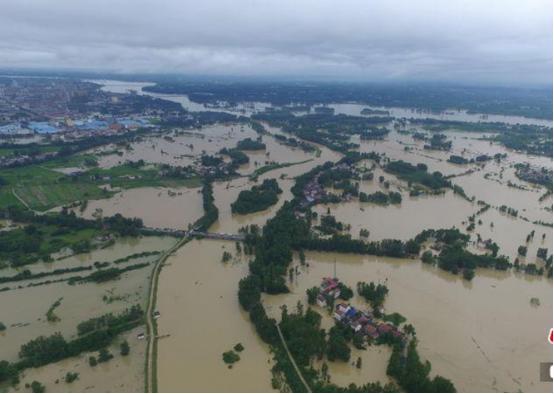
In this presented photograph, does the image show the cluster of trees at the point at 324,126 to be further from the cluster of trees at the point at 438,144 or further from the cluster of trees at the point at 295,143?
the cluster of trees at the point at 438,144

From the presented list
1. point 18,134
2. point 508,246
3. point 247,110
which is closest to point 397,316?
point 508,246

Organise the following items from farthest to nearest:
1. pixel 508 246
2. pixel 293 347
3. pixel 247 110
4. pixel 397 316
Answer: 1. pixel 247 110
2. pixel 508 246
3. pixel 397 316
4. pixel 293 347

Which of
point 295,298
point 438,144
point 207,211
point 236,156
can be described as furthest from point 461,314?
point 438,144

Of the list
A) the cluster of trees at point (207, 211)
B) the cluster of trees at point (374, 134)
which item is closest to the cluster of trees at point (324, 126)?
the cluster of trees at point (374, 134)

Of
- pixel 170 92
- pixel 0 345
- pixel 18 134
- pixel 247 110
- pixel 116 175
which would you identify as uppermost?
pixel 170 92

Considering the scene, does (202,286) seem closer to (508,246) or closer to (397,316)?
(397,316)

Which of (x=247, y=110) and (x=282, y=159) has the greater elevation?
(x=247, y=110)
